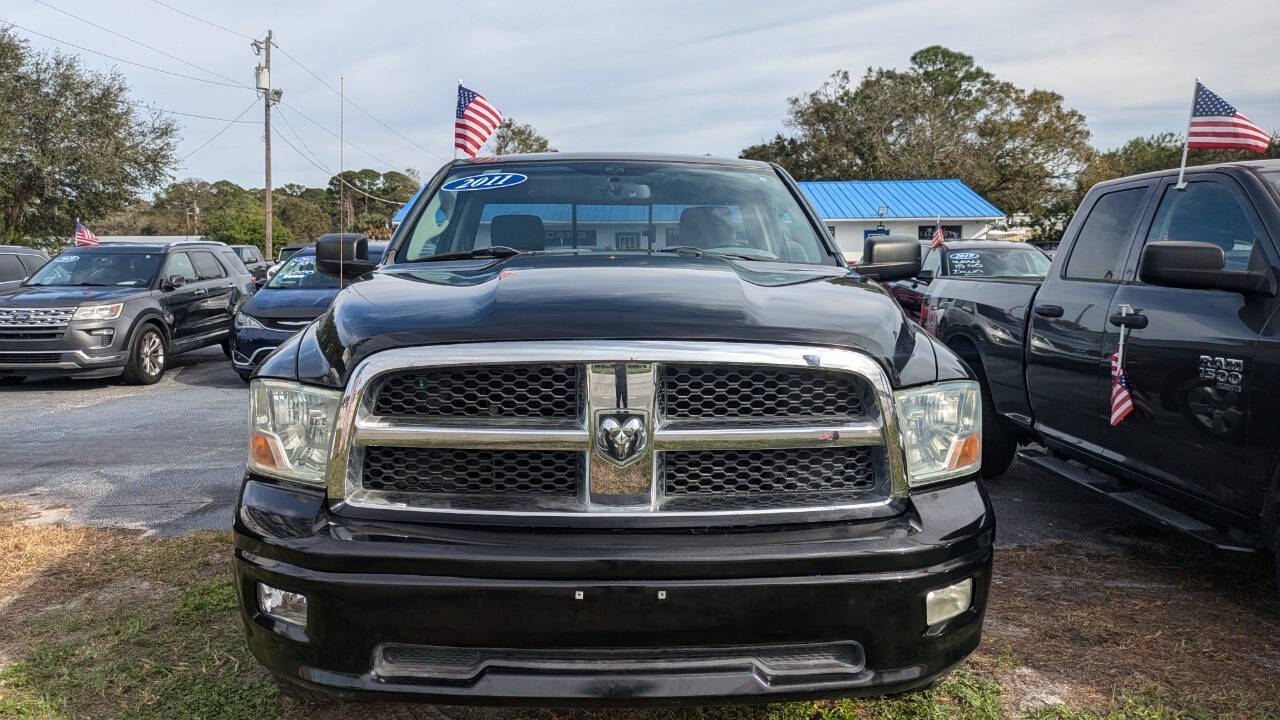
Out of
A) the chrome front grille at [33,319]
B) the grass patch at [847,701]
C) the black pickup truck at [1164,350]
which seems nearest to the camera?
the grass patch at [847,701]

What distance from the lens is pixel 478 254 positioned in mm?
3506

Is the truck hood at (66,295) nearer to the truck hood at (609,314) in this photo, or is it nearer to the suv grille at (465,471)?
the truck hood at (609,314)

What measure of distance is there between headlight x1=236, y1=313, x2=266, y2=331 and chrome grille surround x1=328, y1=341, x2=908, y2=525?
8.69 metres

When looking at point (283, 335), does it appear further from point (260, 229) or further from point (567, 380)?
point (260, 229)

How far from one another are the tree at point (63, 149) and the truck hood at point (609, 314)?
99.1 feet

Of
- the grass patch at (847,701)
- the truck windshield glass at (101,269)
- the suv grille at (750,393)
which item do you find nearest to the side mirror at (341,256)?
the grass patch at (847,701)

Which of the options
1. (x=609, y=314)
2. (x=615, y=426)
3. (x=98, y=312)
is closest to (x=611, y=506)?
(x=615, y=426)

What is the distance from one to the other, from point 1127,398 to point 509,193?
279cm

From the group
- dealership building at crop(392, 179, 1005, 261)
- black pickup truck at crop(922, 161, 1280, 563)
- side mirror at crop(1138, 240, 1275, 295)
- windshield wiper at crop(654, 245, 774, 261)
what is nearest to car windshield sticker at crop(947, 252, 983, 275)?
black pickup truck at crop(922, 161, 1280, 563)

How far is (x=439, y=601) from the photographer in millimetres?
2066

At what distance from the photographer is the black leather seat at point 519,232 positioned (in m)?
3.65

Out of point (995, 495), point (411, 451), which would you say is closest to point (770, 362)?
point (411, 451)

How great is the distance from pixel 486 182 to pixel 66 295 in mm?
9161

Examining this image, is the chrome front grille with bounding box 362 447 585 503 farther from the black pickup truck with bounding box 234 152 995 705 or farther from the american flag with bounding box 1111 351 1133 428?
the american flag with bounding box 1111 351 1133 428
